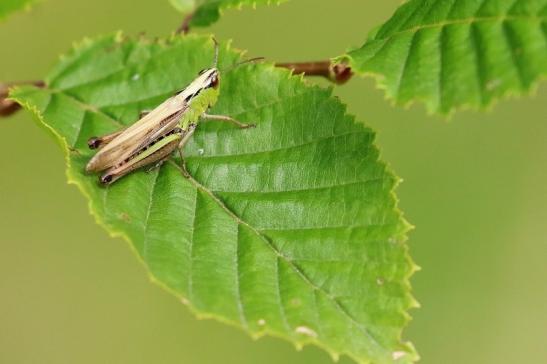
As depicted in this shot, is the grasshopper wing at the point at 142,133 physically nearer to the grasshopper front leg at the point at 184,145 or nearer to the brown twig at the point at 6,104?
the grasshopper front leg at the point at 184,145

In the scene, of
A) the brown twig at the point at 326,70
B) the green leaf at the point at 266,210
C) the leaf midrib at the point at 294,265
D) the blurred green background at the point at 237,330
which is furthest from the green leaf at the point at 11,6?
the blurred green background at the point at 237,330

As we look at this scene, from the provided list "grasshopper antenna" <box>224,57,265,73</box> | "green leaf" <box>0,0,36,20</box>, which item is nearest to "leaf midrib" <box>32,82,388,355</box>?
"grasshopper antenna" <box>224,57,265,73</box>

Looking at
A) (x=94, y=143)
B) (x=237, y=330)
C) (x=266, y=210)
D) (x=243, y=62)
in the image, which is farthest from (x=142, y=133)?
(x=237, y=330)

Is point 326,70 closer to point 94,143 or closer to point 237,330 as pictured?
point 94,143

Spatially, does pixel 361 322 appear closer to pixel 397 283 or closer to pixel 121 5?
pixel 397 283

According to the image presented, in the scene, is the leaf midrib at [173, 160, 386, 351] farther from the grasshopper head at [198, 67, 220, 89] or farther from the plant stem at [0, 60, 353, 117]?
the plant stem at [0, 60, 353, 117]

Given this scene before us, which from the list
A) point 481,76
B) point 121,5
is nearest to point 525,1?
point 481,76
